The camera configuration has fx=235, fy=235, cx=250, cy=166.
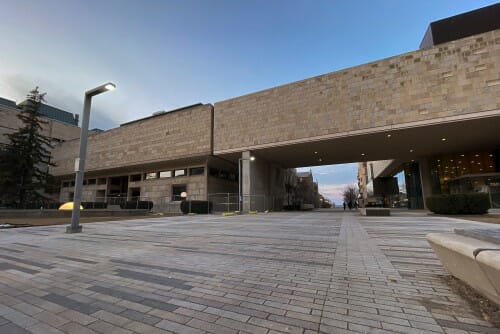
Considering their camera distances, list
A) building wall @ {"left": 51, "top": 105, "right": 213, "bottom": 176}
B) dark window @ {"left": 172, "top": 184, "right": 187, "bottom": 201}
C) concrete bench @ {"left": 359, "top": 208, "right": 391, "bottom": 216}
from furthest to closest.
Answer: dark window @ {"left": 172, "top": 184, "right": 187, "bottom": 201} < building wall @ {"left": 51, "top": 105, "right": 213, "bottom": 176} < concrete bench @ {"left": 359, "top": 208, "right": 391, "bottom": 216}

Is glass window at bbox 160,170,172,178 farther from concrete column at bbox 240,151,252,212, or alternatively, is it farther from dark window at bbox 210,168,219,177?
concrete column at bbox 240,151,252,212

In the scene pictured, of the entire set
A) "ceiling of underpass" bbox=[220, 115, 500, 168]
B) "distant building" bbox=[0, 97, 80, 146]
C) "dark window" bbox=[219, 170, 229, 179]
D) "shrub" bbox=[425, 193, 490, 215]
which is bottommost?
"shrub" bbox=[425, 193, 490, 215]

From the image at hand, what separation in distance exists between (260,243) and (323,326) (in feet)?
15.0

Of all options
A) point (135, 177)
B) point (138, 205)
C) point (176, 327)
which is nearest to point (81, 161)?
point (176, 327)

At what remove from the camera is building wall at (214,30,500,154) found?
63.0 ft

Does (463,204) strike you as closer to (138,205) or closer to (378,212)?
(378,212)

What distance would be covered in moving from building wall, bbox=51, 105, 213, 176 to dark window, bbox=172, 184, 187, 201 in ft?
14.8

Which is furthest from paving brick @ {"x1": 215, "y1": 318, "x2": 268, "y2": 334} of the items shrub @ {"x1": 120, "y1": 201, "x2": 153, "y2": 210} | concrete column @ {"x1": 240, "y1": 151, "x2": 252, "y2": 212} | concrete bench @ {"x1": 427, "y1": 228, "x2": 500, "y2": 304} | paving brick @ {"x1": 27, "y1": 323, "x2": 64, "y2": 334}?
shrub @ {"x1": 120, "y1": 201, "x2": 153, "y2": 210}

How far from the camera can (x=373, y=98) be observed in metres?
22.5

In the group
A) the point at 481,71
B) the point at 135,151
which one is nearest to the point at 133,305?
the point at 481,71

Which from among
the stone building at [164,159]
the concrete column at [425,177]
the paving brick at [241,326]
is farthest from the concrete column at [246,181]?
the paving brick at [241,326]

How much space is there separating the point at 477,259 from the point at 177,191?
3609cm

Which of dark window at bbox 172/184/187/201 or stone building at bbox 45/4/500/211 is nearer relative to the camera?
stone building at bbox 45/4/500/211

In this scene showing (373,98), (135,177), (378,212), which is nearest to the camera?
(378,212)
